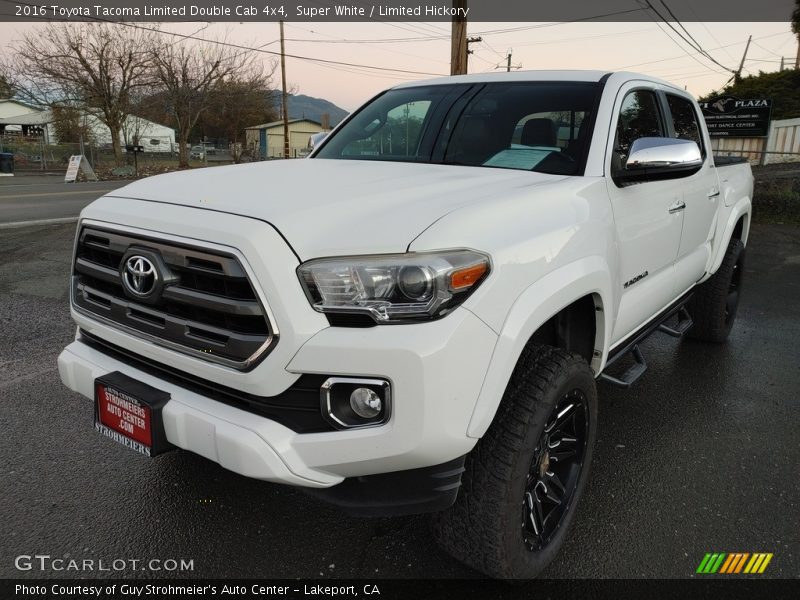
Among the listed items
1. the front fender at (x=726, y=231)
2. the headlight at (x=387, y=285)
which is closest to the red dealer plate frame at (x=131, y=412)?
the headlight at (x=387, y=285)

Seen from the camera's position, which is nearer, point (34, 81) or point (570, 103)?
point (570, 103)

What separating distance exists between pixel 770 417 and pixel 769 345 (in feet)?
5.24

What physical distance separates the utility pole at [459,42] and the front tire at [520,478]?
1226 centimetres

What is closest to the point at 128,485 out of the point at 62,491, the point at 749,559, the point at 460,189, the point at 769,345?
the point at 62,491

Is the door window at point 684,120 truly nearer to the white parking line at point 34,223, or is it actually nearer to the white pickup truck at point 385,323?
the white pickup truck at point 385,323

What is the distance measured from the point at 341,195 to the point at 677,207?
2059 mm

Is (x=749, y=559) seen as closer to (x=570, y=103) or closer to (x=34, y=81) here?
(x=570, y=103)

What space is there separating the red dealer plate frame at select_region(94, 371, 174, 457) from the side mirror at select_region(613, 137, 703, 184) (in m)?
1.99

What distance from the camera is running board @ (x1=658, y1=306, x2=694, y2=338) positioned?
13.4ft

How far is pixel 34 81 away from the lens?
3106 centimetres

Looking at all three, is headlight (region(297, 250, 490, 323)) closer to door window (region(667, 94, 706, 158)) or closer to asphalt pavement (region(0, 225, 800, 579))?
asphalt pavement (region(0, 225, 800, 579))

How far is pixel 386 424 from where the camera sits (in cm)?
172

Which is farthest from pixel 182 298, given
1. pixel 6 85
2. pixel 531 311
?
pixel 6 85

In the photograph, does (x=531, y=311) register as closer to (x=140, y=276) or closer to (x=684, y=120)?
(x=140, y=276)
